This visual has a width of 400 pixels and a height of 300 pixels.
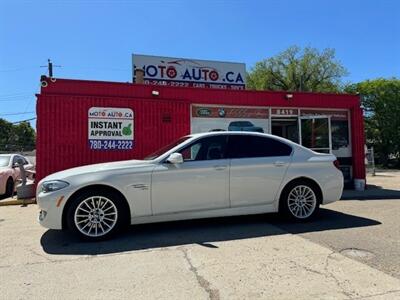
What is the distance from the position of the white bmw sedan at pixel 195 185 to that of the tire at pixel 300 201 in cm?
2

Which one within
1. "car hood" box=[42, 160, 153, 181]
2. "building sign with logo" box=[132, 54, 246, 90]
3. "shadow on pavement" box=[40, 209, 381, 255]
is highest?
"building sign with logo" box=[132, 54, 246, 90]

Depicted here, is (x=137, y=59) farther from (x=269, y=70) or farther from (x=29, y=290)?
(x=269, y=70)

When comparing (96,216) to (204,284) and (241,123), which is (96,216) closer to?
(204,284)

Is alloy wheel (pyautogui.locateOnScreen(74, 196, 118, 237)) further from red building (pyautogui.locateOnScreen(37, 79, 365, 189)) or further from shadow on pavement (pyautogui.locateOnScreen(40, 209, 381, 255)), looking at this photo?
red building (pyautogui.locateOnScreen(37, 79, 365, 189))

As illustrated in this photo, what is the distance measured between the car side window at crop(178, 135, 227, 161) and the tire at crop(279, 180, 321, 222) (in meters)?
1.38

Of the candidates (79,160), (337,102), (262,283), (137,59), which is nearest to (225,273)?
(262,283)

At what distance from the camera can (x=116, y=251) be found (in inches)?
225

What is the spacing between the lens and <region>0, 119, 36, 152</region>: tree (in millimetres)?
70244

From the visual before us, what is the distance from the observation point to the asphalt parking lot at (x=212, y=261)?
13.9 ft

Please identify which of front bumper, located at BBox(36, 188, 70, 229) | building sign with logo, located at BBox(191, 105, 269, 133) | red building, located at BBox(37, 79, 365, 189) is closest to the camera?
front bumper, located at BBox(36, 188, 70, 229)

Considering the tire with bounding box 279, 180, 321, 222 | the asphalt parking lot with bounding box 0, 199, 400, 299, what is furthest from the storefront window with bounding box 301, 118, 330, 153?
the tire with bounding box 279, 180, 321, 222

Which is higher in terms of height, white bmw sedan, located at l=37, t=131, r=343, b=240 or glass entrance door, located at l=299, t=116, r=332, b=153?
glass entrance door, located at l=299, t=116, r=332, b=153

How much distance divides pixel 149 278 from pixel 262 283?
1.23 m

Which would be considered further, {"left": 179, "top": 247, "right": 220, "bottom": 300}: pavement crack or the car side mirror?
the car side mirror
